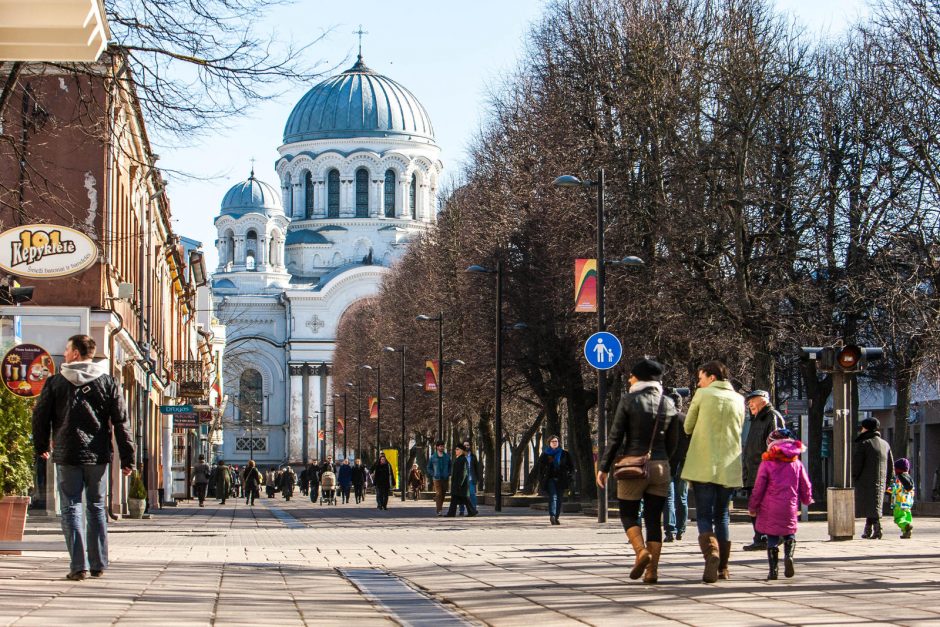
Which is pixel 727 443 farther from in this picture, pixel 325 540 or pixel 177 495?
pixel 177 495

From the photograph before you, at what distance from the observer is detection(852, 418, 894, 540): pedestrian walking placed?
1816 cm

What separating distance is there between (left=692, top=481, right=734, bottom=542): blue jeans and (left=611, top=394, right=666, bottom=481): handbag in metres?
0.51

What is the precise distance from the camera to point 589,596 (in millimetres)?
10266

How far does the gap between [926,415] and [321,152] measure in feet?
248

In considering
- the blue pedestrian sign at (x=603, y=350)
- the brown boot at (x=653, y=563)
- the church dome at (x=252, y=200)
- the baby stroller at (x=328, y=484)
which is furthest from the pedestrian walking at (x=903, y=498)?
the church dome at (x=252, y=200)

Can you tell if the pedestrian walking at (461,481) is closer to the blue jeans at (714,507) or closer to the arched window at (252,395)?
the blue jeans at (714,507)

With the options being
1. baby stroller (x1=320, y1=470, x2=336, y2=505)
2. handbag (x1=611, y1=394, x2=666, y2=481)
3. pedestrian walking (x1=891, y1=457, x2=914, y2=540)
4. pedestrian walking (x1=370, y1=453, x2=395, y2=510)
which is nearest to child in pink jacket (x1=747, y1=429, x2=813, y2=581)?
handbag (x1=611, y1=394, x2=666, y2=481)

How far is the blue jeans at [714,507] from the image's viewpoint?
36.9 ft

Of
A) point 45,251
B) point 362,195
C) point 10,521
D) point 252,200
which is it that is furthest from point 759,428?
point 362,195

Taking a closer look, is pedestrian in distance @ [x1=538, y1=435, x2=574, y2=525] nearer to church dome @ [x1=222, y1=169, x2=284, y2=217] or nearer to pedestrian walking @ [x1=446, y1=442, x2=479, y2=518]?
pedestrian walking @ [x1=446, y1=442, x2=479, y2=518]

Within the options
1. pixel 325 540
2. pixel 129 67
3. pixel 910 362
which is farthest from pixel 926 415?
pixel 129 67

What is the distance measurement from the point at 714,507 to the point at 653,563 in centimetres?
64

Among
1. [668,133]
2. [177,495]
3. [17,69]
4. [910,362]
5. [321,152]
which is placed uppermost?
[321,152]

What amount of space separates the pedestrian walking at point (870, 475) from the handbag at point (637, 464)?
7.64 metres
